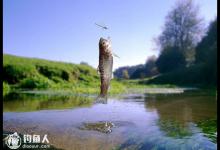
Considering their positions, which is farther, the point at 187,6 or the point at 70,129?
the point at 187,6

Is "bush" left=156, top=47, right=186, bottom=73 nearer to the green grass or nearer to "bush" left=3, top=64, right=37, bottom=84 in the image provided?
the green grass

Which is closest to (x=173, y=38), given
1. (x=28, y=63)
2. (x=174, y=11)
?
(x=174, y=11)

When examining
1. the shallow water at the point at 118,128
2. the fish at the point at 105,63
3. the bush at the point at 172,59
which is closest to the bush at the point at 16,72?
the shallow water at the point at 118,128

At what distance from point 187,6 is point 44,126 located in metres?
27.4

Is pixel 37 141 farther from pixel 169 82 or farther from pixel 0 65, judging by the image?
pixel 169 82

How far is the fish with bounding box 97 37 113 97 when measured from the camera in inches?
219

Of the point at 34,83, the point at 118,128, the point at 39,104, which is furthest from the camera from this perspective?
the point at 34,83

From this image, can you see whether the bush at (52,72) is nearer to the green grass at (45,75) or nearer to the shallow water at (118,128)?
the green grass at (45,75)

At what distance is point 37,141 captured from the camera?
19.8 feet

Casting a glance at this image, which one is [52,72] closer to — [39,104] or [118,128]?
[39,104]

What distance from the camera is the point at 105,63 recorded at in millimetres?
5703

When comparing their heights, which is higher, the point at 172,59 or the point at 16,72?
the point at 172,59

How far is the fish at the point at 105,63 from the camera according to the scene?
5555 millimetres

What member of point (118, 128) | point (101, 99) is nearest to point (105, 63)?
point (101, 99)
